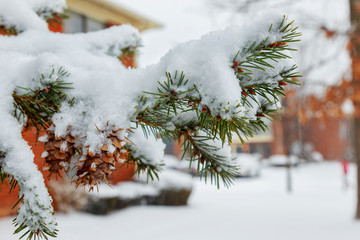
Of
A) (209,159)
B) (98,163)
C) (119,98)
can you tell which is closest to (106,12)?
(209,159)

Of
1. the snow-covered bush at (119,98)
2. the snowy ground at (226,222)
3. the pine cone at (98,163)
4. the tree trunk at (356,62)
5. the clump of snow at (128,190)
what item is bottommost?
the snowy ground at (226,222)

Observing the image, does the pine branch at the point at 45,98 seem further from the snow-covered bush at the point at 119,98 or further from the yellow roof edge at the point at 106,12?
the yellow roof edge at the point at 106,12

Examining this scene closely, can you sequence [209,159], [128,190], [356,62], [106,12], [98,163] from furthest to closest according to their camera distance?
1. [106,12]
2. [128,190]
3. [356,62]
4. [209,159]
5. [98,163]

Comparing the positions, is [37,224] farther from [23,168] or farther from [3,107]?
[3,107]

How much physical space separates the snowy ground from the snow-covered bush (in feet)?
17.0

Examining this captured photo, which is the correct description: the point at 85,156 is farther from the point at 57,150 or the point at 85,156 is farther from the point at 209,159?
the point at 209,159

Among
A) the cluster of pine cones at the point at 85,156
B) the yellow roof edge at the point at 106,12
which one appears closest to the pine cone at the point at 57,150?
the cluster of pine cones at the point at 85,156

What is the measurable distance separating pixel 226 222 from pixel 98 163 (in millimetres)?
6954

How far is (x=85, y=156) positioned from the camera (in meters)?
0.85

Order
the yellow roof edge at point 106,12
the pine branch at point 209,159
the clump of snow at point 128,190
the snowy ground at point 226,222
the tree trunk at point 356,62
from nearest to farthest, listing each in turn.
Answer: the pine branch at point 209,159, the snowy ground at point 226,222, the tree trunk at point 356,62, the clump of snow at point 128,190, the yellow roof edge at point 106,12

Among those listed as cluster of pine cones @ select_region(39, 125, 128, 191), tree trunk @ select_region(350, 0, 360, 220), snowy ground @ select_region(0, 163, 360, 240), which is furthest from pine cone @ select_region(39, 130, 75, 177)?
tree trunk @ select_region(350, 0, 360, 220)

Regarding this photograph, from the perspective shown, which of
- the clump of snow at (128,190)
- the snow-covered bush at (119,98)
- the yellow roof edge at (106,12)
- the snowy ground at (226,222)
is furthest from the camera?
the yellow roof edge at (106,12)

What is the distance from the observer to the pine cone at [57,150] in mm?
870

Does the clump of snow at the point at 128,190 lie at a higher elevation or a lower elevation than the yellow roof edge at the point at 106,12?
lower
